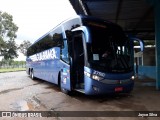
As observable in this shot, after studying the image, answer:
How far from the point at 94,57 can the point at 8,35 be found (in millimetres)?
49702

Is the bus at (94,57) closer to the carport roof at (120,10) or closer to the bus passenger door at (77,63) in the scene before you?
the bus passenger door at (77,63)

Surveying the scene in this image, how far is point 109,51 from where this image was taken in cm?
1008

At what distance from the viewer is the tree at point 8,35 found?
180 feet

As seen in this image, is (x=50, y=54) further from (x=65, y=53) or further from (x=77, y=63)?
(x=77, y=63)

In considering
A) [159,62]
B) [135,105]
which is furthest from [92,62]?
[159,62]

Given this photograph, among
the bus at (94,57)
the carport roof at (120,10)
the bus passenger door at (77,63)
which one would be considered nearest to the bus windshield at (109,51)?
the bus at (94,57)

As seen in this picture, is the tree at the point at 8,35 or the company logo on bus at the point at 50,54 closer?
the company logo on bus at the point at 50,54

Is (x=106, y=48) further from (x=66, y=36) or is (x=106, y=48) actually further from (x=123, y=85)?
(x=66, y=36)

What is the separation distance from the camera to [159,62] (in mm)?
13391

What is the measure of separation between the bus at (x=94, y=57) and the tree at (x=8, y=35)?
145 feet

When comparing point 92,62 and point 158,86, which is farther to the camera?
point 158,86

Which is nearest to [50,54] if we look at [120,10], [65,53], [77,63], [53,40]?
[53,40]

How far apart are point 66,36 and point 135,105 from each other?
172 inches

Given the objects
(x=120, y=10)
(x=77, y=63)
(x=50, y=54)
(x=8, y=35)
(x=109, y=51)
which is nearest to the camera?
(x=109, y=51)
